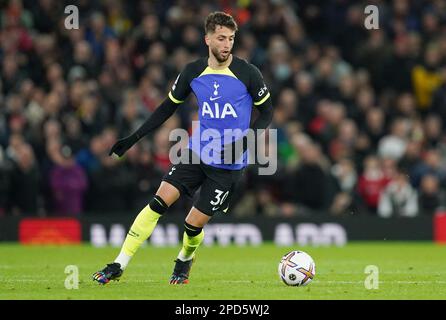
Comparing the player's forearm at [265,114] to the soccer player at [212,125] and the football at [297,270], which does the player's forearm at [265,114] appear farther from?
the football at [297,270]

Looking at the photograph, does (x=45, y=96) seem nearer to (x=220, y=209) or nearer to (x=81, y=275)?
(x=81, y=275)

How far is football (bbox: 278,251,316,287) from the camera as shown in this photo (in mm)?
11430

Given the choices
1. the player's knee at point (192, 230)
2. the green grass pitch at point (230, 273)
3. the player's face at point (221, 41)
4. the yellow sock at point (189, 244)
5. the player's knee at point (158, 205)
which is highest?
the player's face at point (221, 41)

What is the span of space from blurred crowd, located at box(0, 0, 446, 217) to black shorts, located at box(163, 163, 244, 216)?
869 centimetres

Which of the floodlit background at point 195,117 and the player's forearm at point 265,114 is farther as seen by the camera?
the floodlit background at point 195,117

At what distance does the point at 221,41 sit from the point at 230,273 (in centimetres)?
345

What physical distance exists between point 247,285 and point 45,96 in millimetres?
10405

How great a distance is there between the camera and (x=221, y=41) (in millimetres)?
11344

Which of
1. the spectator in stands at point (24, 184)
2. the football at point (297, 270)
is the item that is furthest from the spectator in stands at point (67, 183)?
the football at point (297, 270)

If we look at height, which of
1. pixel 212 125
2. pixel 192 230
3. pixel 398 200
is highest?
pixel 212 125

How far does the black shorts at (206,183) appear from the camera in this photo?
11.4 m

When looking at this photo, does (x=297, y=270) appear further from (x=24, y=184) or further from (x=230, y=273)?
(x=24, y=184)

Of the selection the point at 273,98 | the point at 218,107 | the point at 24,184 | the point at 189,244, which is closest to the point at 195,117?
the point at 273,98

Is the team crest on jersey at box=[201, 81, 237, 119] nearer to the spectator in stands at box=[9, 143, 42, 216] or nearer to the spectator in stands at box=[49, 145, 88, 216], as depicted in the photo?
the spectator in stands at box=[49, 145, 88, 216]
